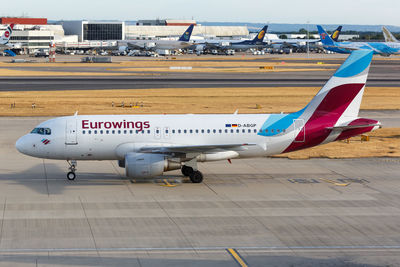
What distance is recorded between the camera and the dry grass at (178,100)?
71812 millimetres

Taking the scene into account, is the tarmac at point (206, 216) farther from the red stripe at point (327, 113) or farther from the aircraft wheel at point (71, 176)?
the red stripe at point (327, 113)

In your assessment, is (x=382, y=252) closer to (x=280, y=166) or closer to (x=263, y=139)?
(x=263, y=139)

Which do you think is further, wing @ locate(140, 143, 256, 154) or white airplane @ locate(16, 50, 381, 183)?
white airplane @ locate(16, 50, 381, 183)

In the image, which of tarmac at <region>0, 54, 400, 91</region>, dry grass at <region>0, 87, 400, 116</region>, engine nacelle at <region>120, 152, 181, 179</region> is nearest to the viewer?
engine nacelle at <region>120, 152, 181, 179</region>

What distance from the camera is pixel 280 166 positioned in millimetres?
43719

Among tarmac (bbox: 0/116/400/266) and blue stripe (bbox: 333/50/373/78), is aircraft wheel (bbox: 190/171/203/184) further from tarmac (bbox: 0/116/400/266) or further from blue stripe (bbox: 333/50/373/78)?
blue stripe (bbox: 333/50/373/78)

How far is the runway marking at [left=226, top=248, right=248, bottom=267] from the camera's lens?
2344cm

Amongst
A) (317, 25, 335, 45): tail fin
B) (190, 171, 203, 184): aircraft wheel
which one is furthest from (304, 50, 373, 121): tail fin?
(317, 25, 335, 45): tail fin

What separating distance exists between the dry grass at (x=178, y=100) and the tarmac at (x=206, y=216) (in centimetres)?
2825

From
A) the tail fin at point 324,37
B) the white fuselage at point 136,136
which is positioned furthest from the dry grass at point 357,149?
the tail fin at point 324,37

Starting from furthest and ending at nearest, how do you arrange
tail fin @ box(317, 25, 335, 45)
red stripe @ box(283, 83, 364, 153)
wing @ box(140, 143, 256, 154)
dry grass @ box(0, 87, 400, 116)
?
tail fin @ box(317, 25, 335, 45) < dry grass @ box(0, 87, 400, 116) < red stripe @ box(283, 83, 364, 153) < wing @ box(140, 143, 256, 154)

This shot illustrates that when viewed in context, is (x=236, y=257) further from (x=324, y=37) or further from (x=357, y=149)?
(x=324, y=37)

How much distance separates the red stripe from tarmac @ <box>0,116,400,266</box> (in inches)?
108

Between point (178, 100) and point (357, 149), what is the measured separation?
1404 inches
